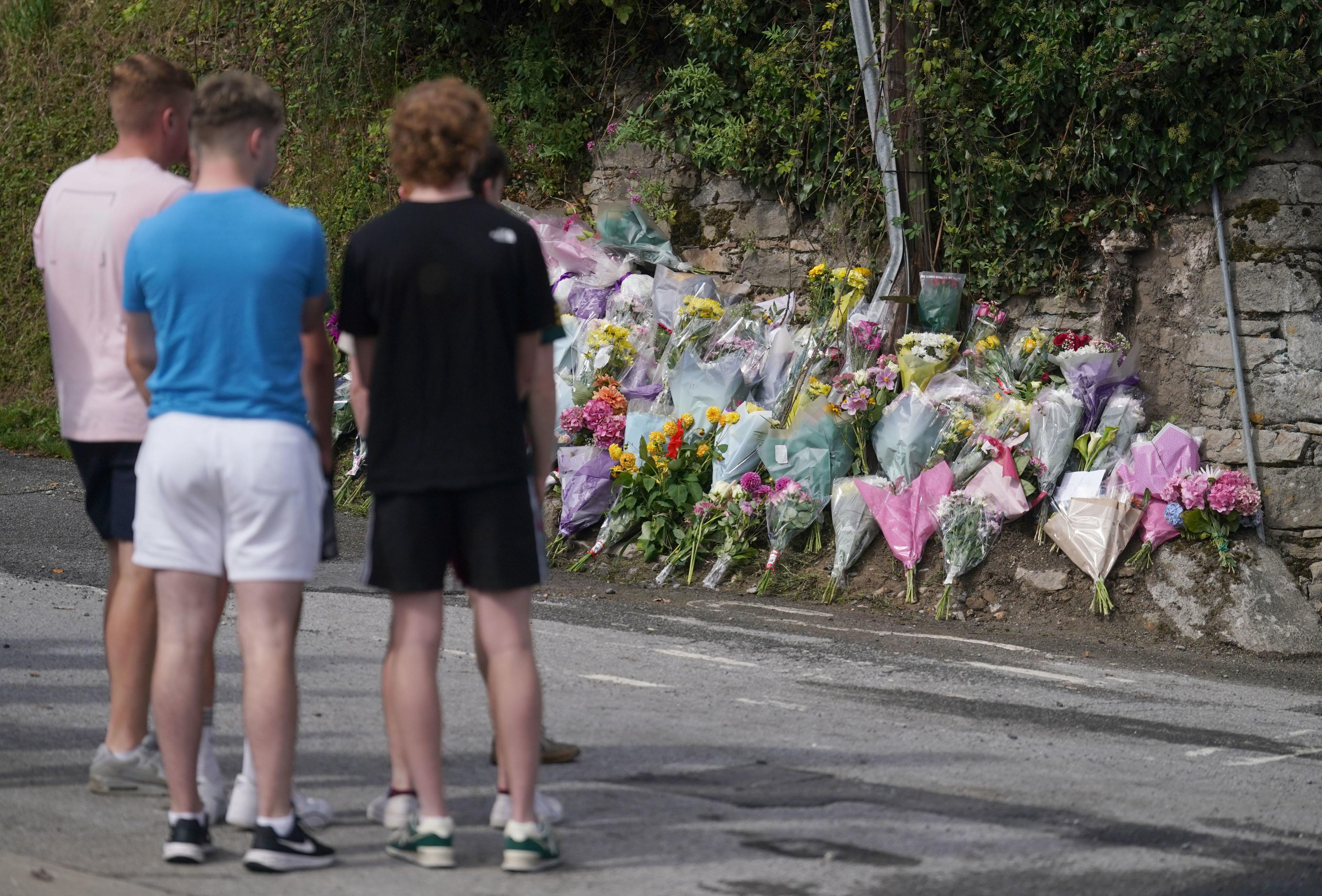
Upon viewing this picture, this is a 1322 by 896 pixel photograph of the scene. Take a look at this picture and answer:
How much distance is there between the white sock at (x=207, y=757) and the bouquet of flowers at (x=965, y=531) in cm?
492

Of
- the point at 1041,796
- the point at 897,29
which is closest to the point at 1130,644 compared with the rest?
the point at 1041,796

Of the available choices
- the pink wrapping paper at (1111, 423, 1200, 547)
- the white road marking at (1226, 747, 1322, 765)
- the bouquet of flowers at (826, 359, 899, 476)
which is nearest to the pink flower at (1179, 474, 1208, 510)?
the pink wrapping paper at (1111, 423, 1200, 547)

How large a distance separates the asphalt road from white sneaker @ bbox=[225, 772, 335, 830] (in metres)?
0.08

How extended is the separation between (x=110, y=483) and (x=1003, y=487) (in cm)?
530

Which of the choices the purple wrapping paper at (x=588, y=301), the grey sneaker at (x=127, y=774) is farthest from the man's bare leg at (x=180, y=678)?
the purple wrapping paper at (x=588, y=301)

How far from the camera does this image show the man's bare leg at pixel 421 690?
10.1 ft

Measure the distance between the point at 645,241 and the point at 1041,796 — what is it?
7.35m

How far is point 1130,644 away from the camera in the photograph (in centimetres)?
734

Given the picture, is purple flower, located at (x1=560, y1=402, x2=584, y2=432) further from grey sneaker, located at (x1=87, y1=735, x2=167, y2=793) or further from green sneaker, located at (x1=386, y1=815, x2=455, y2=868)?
green sneaker, located at (x1=386, y1=815, x2=455, y2=868)

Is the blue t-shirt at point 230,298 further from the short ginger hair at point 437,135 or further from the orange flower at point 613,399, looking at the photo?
the orange flower at point 613,399

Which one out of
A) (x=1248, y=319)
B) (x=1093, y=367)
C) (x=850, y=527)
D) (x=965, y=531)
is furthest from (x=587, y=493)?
(x=1248, y=319)

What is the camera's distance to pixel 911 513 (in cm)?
795

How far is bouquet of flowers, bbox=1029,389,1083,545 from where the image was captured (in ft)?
26.2

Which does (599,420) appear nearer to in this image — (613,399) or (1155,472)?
(613,399)
